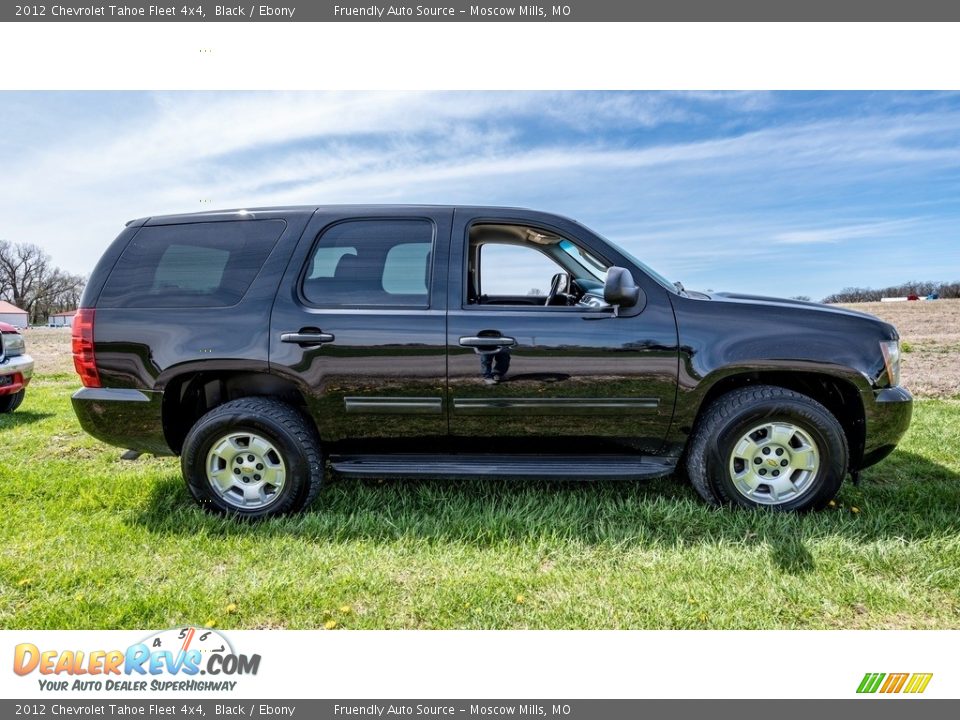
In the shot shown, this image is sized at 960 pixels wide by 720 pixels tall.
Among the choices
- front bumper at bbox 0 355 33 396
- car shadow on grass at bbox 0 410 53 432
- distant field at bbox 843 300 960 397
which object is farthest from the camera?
distant field at bbox 843 300 960 397

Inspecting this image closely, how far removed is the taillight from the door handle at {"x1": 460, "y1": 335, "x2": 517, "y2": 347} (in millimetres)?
2349

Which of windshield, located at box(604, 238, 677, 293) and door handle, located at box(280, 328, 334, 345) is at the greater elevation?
windshield, located at box(604, 238, 677, 293)

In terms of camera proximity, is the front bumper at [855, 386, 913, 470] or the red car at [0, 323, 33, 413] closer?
the front bumper at [855, 386, 913, 470]

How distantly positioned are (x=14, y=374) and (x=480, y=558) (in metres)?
6.74

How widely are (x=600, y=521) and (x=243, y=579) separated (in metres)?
2.01

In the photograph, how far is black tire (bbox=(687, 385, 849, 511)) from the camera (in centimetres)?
344

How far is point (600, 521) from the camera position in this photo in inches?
134

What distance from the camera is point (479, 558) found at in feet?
9.90

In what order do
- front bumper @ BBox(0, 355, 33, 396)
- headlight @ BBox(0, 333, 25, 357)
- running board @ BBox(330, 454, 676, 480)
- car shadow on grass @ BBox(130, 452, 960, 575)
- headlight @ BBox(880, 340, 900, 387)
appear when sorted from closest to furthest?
1. car shadow on grass @ BBox(130, 452, 960, 575)
2. running board @ BBox(330, 454, 676, 480)
3. headlight @ BBox(880, 340, 900, 387)
4. front bumper @ BBox(0, 355, 33, 396)
5. headlight @ BBox(0, 333, 25, 357)

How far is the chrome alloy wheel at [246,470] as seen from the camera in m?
3.52

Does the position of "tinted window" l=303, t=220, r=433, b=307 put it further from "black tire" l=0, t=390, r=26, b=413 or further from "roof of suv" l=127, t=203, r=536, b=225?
"black tire" l=0, t=390, r=26, b=413

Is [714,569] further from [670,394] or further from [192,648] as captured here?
[192,648]

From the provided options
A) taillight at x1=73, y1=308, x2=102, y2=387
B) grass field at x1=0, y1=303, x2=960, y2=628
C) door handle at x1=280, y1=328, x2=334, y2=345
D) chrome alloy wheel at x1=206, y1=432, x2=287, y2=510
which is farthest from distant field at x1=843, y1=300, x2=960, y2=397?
taillight at x1=73, y1=308, x2=102, y2=387

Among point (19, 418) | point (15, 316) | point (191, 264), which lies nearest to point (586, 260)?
point (191, 264)
